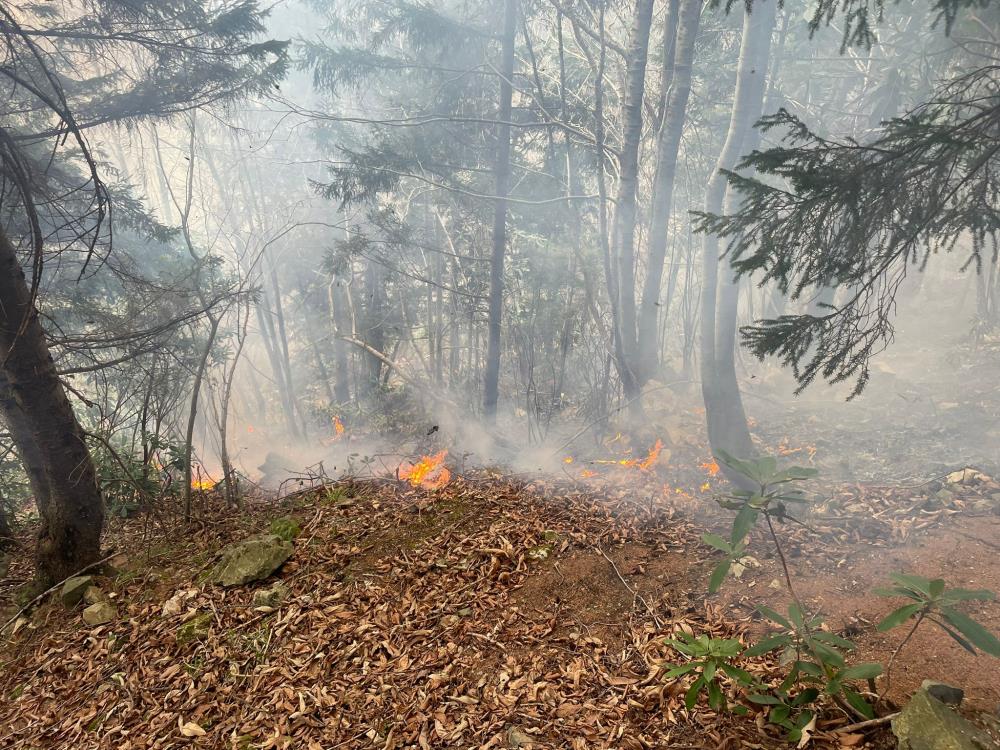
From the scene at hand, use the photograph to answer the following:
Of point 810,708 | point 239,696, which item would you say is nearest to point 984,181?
point 810,708

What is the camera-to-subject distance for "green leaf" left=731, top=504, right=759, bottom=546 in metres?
2.71

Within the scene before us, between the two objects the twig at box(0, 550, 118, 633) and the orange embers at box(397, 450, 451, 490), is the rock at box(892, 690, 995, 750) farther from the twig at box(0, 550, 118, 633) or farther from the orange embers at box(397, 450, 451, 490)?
the twig at box(0, 550, 118, 633)

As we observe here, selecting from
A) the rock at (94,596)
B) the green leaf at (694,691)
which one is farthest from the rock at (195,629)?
the green leaf at (694,691)

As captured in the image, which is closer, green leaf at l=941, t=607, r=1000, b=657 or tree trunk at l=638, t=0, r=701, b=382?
green leaf at l=941, t=607, r=1000, b=657

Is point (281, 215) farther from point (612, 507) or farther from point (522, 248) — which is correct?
point (612, 507)

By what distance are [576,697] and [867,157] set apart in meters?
4.29

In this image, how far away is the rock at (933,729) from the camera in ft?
6.61

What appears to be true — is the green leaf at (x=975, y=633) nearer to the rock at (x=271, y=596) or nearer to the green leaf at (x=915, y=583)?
the green leaf at (x=915, y=583)

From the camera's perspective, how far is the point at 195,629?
3727mm

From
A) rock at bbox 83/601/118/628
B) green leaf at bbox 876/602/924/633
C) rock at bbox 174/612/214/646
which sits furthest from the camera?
rock at bbox 83/601/118/628

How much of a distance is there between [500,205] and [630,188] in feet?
9.39

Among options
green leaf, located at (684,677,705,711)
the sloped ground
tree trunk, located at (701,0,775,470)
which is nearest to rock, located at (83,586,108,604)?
the sloped ground

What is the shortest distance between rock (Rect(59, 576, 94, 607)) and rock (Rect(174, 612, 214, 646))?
1210 mm

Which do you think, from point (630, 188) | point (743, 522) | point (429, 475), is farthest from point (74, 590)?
point (630, 188)
